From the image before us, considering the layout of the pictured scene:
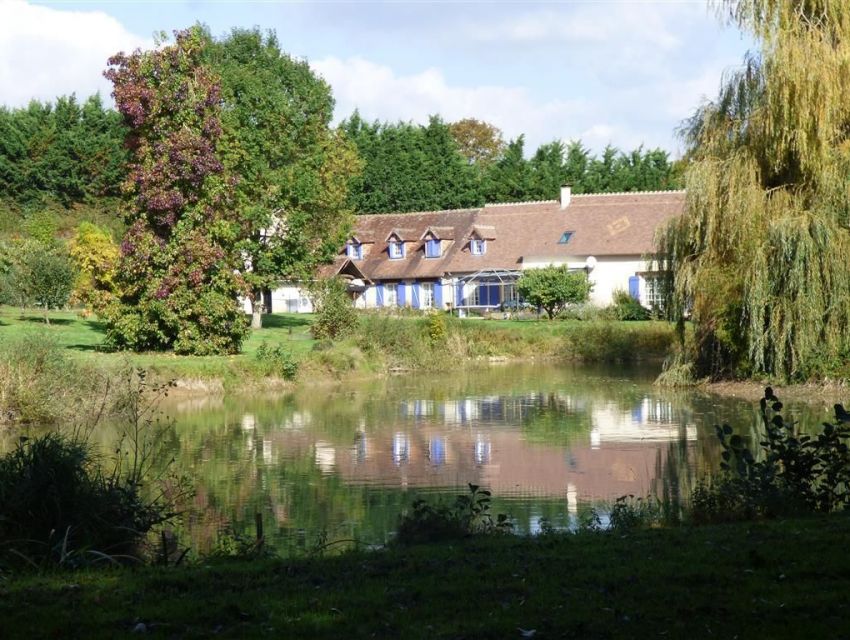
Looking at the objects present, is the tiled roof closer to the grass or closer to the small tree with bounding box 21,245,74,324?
the small tree with bounding box 21,245,74,324

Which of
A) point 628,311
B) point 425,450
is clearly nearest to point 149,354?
point 425,450

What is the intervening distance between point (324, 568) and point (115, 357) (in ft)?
68.9

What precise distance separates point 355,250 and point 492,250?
8520 millimetres

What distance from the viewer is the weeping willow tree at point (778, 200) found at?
22.3 metres

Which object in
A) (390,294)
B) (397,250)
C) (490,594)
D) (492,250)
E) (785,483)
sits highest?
(397,250)

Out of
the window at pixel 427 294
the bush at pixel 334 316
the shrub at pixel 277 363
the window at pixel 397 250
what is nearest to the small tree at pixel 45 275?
the bush at pixel 334 316

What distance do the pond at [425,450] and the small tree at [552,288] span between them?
13146 millimetres

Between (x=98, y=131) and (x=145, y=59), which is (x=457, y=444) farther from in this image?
(x=98, y=131)

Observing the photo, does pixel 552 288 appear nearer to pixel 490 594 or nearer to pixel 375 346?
pixel 375 346

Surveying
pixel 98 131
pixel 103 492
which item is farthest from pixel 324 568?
pixel 98 131

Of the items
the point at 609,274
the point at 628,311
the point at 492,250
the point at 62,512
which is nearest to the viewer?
the point at 62,512

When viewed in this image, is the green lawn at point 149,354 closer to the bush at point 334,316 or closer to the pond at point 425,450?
the bush at point 334,316

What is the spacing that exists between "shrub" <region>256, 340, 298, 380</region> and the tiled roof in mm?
21673

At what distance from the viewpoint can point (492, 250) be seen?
170 feet
